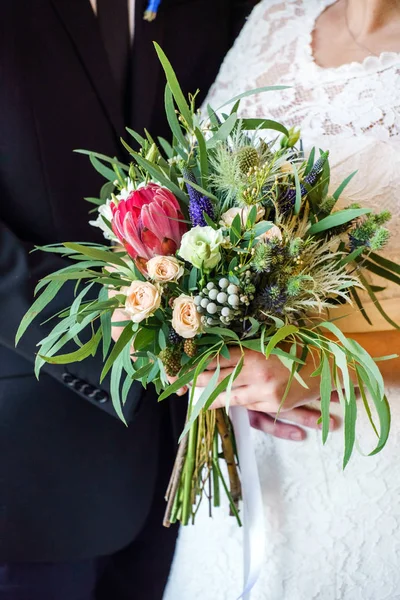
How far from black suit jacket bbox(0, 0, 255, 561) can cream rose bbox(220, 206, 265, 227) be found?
0.49 meters

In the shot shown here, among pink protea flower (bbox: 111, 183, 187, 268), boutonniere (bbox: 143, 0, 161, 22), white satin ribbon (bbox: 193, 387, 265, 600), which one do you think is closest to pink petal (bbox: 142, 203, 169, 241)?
pink protea flower (bbox: 111, 183, 187, 268)

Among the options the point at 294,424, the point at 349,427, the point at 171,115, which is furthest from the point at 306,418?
the point at 171,115

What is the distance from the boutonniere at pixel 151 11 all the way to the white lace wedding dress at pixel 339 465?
374 mm

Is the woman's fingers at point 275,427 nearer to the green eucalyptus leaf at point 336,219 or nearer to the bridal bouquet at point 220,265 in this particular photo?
the bridal bouquet at point 220,265

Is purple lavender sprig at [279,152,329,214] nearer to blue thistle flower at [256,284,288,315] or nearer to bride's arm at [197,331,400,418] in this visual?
blue thistle flower at [256,284,288,315]

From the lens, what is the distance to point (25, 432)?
119 cm

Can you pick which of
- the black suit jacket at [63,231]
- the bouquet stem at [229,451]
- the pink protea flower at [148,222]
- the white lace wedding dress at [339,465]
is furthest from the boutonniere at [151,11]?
the bouquet stem at [229,451]

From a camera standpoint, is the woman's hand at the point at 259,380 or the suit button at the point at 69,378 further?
the suit button at the point at 69,378

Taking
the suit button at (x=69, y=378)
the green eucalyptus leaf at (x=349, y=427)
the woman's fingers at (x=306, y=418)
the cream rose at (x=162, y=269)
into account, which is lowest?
the woman's fingers at (x=306, y=418)

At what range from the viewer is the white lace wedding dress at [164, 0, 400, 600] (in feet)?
3.13

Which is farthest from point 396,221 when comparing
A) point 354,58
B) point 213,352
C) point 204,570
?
point 204,570

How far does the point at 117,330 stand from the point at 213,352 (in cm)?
26

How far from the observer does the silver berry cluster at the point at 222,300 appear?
0.68 meters

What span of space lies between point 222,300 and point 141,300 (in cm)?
10
